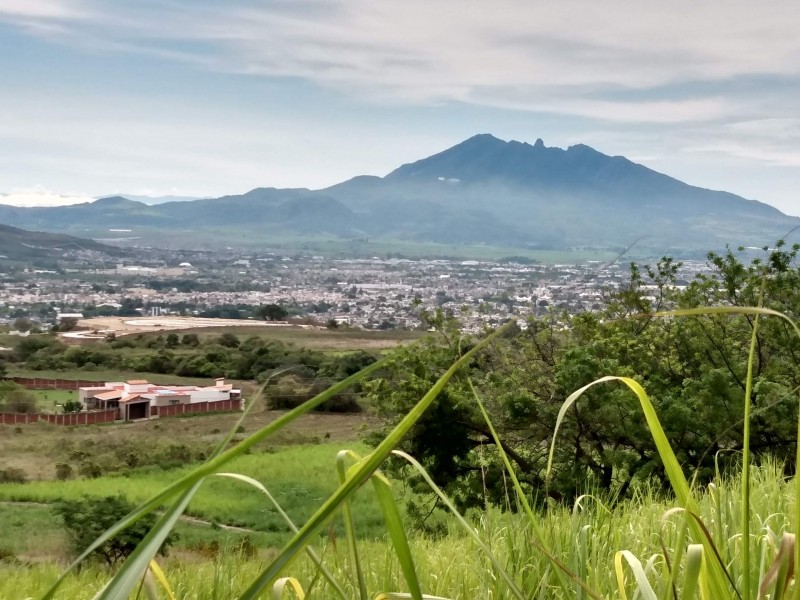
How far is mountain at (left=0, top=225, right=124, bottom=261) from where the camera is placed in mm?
151125

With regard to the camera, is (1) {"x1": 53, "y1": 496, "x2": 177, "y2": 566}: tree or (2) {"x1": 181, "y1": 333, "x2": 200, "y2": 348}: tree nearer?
(1) {"x1": 53, "y1": 496, "x2": 177, "y2": 566}: tree

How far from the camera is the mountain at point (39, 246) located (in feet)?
496

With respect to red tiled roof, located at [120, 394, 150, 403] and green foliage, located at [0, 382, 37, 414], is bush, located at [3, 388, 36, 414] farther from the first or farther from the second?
red tiled roof, located at [120, 394, 150, 403]

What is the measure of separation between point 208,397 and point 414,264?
10245cm

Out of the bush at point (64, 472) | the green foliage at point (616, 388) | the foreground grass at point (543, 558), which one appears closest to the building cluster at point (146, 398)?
the bush at point (64, 472)

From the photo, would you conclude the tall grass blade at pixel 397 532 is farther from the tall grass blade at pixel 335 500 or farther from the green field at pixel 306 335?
the green field at pixel 306 335

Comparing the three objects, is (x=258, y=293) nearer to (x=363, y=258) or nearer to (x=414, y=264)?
(x=414, y=264)

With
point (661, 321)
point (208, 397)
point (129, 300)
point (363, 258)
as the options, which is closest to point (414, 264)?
point (363, 258)

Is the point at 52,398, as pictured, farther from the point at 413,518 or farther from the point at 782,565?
the point at 782,565

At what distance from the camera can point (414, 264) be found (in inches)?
5901

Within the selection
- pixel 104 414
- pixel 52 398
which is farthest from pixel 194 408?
pixel 52 398

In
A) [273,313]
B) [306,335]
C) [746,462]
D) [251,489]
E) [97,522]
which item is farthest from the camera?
[273,313]

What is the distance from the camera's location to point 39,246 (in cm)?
16100

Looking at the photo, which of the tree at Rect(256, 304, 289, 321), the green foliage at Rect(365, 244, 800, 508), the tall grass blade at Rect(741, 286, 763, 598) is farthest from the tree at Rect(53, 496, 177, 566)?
the tree at Rect(256, 304, 289, 321)
